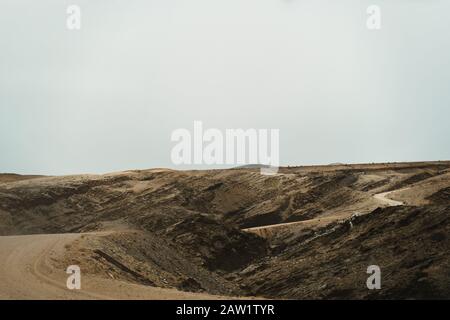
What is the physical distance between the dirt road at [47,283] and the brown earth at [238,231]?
0.41ft

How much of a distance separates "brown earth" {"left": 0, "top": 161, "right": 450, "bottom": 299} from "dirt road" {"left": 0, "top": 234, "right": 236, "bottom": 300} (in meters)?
0.12

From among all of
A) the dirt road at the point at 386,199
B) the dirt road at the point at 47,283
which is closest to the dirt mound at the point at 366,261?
the dirt road at the point at 47,283

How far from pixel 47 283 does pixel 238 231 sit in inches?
651

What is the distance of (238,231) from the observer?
32781mm

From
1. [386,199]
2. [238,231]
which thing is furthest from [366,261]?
[386,199]

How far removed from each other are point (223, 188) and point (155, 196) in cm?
640

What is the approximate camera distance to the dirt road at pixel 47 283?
52.3 ft

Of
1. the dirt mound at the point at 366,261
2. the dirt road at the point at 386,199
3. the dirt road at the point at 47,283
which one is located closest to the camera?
the dirt road at the point at 47,283

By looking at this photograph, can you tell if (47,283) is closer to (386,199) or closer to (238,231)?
(238,231)

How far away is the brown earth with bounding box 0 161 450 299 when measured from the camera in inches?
826

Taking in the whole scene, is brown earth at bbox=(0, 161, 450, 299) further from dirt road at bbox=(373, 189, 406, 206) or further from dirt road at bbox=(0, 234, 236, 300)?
dirt road at bbox=(373, 189, 406, 206)

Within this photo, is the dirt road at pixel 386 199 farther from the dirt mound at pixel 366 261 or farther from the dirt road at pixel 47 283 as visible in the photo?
the dirt road at pixel 47 283

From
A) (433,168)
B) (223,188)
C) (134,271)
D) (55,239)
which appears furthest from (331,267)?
(433,168)

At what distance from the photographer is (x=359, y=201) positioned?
140 ft
